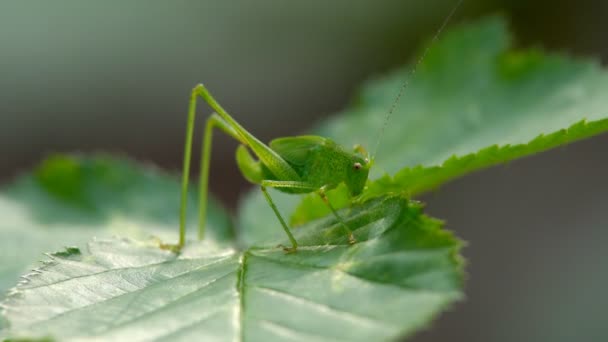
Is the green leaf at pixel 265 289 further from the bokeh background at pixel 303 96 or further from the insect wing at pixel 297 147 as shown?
the bokeh background at pixel 303 96

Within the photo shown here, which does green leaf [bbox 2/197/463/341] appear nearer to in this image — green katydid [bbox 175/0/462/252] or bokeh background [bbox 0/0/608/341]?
green katydid [bbox 175/0/462/252]

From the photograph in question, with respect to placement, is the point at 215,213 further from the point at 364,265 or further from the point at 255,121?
the point at 255,121

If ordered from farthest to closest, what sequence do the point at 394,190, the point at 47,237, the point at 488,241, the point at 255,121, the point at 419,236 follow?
1. the point at 255,121
2. the point at 488,241
3. the point at 47,237
4. the point at 394,190
5. the point at 419,236

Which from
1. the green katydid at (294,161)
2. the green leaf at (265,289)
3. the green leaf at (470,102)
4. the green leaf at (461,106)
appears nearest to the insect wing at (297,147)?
the green katydid at (294,161)

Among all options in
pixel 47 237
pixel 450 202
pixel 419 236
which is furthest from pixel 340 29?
pixel 419 236

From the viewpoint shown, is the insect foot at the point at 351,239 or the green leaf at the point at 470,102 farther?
the green leaf at the point at 470,102

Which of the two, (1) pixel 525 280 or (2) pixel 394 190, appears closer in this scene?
(2) pixel 394 190

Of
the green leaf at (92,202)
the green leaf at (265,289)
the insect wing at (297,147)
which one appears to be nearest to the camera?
the green leaf at (265,289)
